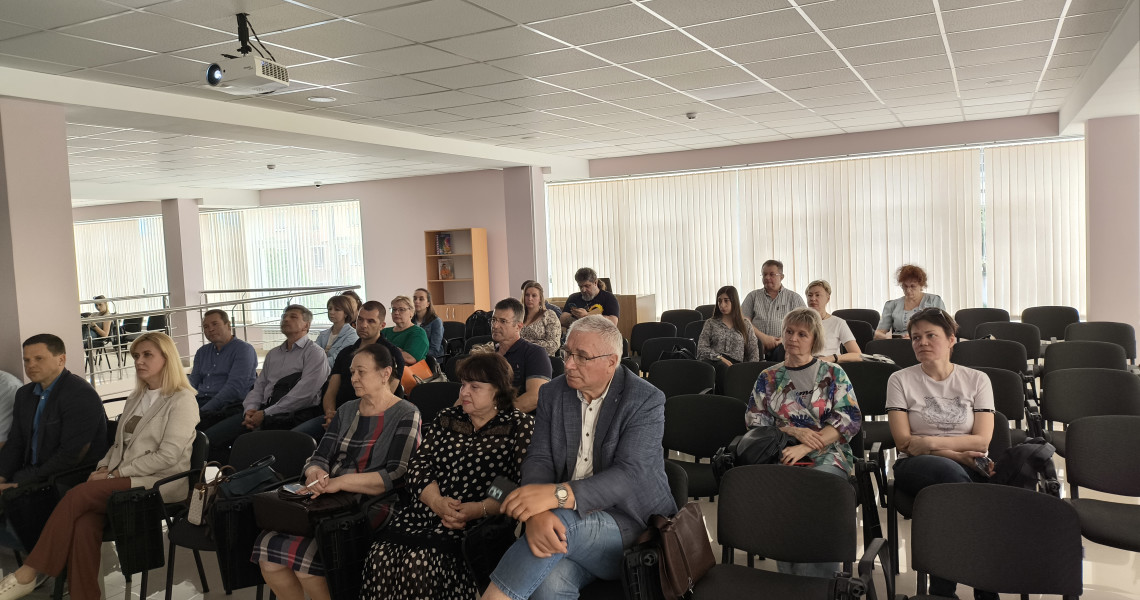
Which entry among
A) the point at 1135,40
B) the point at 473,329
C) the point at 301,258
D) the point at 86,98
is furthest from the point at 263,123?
the point at 301,258

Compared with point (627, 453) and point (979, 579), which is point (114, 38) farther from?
point (979, 579)

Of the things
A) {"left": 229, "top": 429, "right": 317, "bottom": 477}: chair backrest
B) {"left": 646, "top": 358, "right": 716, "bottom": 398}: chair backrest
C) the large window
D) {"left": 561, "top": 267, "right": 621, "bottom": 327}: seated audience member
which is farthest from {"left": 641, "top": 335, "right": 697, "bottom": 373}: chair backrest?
the large window

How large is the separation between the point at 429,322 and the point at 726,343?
10.1ft

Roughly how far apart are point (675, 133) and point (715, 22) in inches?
198

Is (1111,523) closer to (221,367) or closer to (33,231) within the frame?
(221,367)

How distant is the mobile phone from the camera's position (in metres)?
3.04

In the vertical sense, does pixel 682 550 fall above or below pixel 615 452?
below

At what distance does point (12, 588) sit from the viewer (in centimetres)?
391

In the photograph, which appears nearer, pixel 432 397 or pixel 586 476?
pixel 586 476

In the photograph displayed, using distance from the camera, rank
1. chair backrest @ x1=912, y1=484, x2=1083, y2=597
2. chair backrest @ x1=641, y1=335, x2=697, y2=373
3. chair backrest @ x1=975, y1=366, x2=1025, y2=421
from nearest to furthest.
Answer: chair backrest @ x1=912, y1=484, x2=1083, y2=597, chair backrest @ x1=975, y1=366, x2=1025, y2=421, chair backrest @ x1=641, y1=335, x2=697, y2=373

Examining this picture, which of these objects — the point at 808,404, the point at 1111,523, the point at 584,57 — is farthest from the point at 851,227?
the point at 1111,523

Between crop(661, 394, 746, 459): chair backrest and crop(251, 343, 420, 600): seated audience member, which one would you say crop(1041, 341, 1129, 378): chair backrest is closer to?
crop(661, 394, 746, 459): chair backrest

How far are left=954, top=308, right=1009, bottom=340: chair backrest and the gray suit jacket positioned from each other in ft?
20.2

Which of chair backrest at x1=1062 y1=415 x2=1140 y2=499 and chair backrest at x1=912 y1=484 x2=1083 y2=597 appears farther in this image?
chair backrest at x1=1062 y1=415 x2=1140 y2=499
